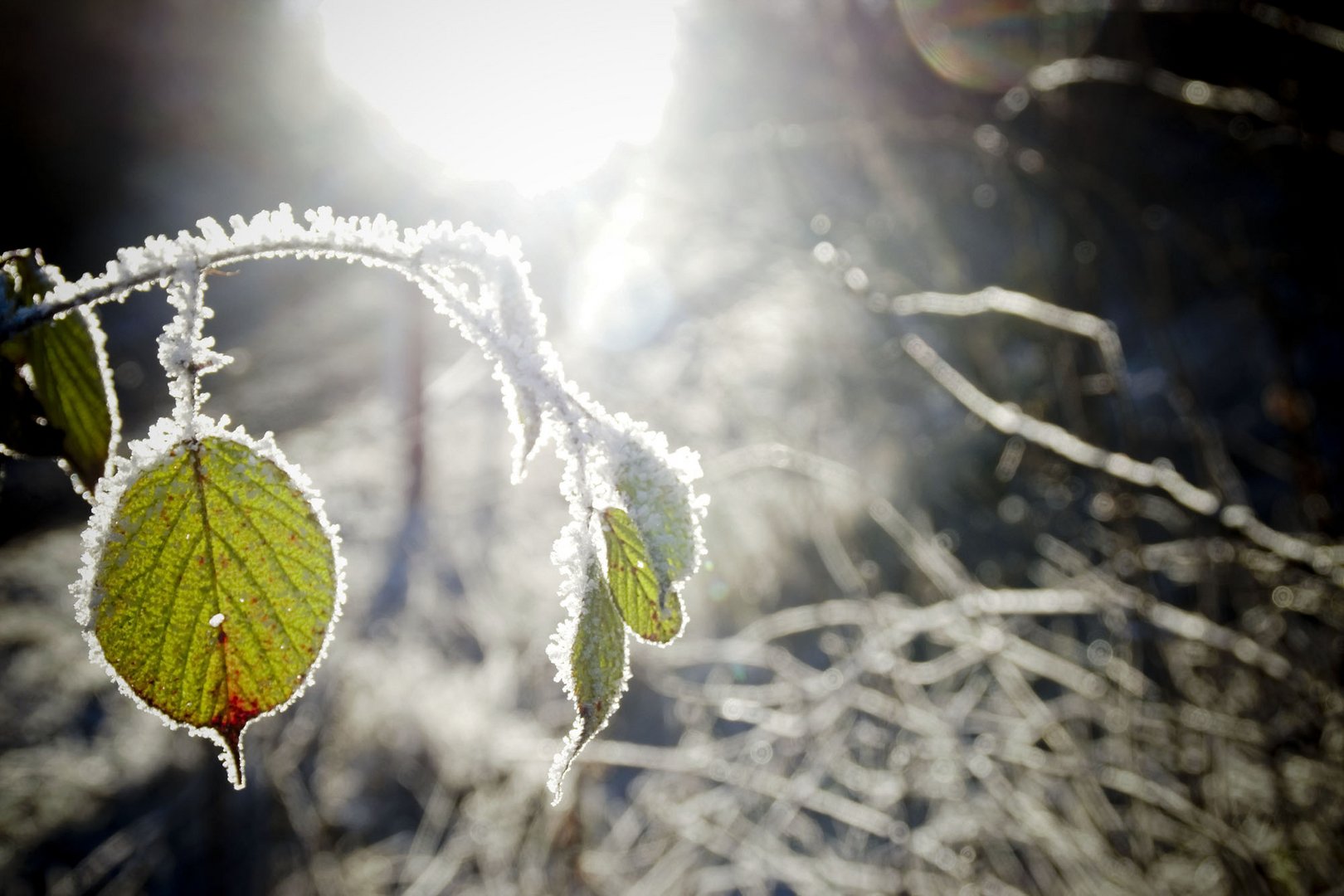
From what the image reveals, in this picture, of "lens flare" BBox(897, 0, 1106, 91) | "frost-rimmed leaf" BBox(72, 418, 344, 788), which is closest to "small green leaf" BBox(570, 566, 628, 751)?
"frost-rimmed leaf" BBox(72, 418, 344, 788)

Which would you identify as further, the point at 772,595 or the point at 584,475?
the point at 772,595

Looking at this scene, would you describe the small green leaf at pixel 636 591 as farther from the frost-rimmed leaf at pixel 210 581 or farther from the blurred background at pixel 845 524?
the blurred background at pixel 845 524

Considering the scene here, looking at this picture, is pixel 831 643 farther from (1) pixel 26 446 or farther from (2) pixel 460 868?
(1) pixel 26 446

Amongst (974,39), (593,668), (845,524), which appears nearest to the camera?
(593,668)

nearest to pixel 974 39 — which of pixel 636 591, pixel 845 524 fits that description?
pixel 845 524

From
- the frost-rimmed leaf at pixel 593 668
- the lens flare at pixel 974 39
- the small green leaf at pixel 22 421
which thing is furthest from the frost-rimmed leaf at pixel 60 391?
the lens flare at pixel 974 39

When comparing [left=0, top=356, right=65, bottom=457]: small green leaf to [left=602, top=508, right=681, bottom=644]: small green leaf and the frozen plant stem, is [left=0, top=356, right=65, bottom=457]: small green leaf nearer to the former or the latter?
the frozen plant stem

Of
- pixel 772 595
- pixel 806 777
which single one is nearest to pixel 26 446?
pixel 806 777

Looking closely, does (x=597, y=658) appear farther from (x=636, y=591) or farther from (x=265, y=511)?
(x=265, y=511)
